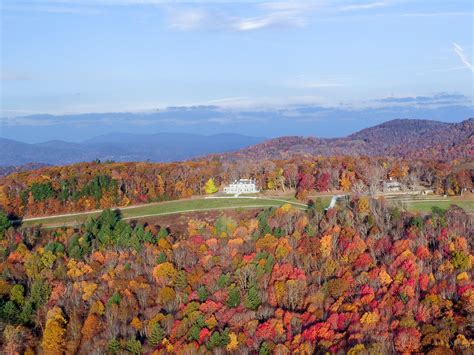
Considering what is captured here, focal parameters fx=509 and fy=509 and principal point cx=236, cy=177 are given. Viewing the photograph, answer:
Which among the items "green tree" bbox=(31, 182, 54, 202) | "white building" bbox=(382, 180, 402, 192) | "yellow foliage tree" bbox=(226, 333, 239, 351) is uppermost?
"green tree" bbox=(31, 182, 54, 202)

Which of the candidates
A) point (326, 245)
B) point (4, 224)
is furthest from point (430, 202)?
point (4, 224)

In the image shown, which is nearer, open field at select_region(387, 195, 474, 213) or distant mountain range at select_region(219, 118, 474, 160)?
open field at select_region(387, 195, 474, 213)

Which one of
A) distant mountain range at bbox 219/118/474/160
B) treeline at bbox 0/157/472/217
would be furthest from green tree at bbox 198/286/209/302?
distant mountain range at bbox 219/118/474/160

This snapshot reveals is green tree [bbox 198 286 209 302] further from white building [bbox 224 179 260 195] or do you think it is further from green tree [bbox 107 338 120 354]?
white building [bbox 224 179 260 195]

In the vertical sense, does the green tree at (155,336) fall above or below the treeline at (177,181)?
below

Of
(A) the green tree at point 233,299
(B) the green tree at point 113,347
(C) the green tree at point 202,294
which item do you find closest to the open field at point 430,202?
(A) the green tree at point 233,299

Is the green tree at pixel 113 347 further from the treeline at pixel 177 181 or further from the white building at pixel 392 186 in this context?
the white building at pixel 392 186
